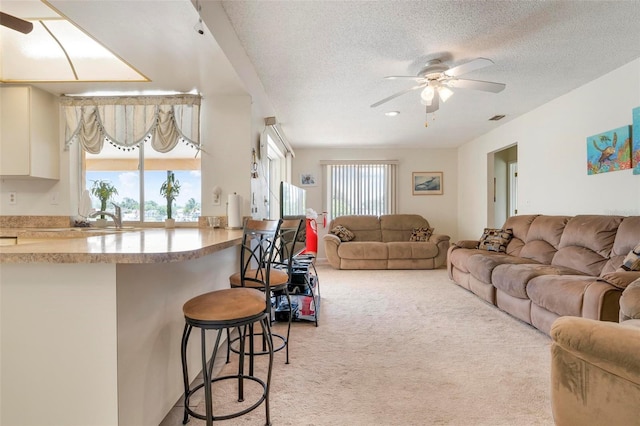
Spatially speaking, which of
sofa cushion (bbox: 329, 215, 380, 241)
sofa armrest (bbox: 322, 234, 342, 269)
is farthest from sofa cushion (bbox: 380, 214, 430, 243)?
sofa armrest (bbox: 322, 234, 342, 269)

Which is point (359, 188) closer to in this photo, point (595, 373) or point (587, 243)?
point (587, 243)

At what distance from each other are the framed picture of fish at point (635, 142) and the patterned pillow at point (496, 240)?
5.11 feet

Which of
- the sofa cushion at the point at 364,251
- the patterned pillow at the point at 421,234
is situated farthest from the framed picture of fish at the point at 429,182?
the sofa cushion at the point at 364,251

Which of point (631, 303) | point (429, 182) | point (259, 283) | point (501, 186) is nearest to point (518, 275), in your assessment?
point (631, 303)

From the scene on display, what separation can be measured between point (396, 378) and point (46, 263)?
1887mm

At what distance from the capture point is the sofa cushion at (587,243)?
9.12 ft

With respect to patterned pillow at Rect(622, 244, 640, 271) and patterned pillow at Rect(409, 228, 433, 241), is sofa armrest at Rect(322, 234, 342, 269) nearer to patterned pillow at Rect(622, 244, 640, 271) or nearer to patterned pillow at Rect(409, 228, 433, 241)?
patterned pillow at Rect(409, 228, 433, 241)

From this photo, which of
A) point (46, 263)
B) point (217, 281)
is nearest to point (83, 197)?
point (217, 281)

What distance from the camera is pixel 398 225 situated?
20.6 ft

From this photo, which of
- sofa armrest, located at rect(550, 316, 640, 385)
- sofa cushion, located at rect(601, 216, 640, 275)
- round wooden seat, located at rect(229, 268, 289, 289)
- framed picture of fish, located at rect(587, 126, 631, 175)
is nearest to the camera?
sofa armrest, located at rect(550, 316, 640, 385)

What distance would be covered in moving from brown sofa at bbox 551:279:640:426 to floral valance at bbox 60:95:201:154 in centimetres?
322

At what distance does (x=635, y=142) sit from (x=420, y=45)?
210 cm

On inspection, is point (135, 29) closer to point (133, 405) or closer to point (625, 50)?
point (133, 405)

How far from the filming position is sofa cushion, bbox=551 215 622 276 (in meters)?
2.78
